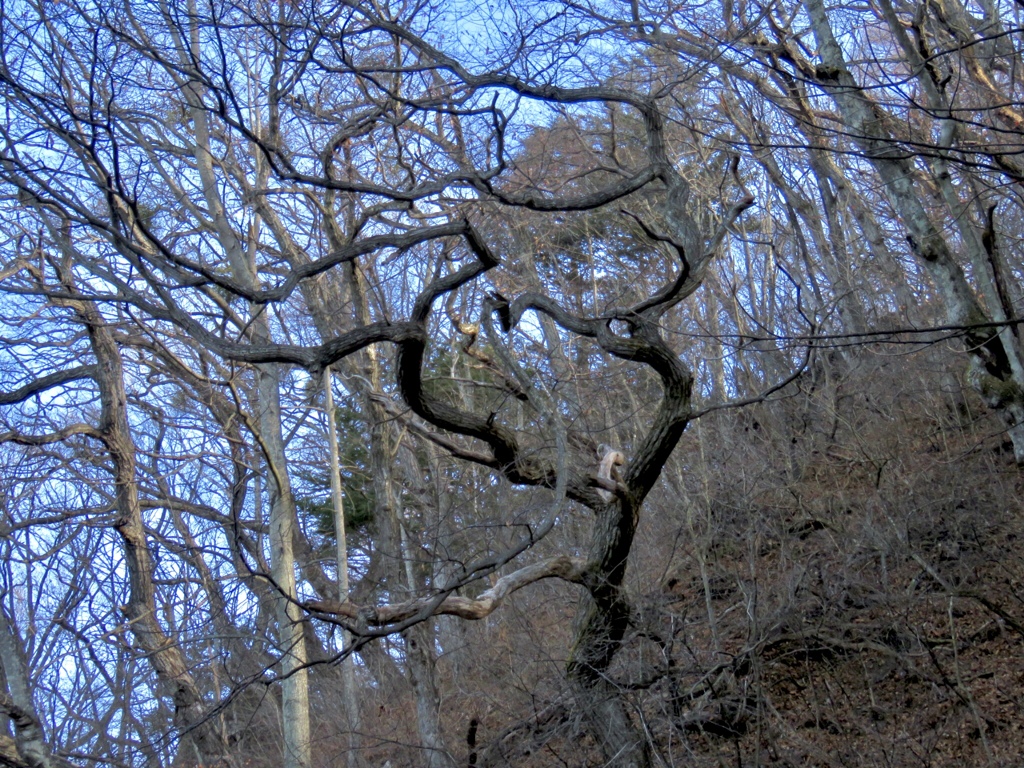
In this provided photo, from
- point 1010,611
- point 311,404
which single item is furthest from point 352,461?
point 1010,611

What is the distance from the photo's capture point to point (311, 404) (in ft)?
48.1

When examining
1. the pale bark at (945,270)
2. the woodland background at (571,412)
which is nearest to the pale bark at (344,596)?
the woodland background at (571,412)

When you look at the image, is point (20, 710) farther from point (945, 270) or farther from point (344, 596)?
point (945, 270)

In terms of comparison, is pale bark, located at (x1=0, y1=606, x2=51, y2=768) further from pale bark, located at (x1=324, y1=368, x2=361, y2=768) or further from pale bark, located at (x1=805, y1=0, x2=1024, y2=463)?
pale bark, located at (x1=805, y1=0, x2=1024, y2=463)

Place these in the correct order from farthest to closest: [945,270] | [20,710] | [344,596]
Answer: [344,596] < [945,270] < [20,710]

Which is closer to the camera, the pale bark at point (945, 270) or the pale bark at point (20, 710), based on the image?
the pale bark at point (20, 710)

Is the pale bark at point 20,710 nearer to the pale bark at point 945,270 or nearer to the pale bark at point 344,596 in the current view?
the pale bark at point 344,596

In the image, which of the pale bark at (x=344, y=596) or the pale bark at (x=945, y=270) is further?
the pale bark at (x=344, y=596)

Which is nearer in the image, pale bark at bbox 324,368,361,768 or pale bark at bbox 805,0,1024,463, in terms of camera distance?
pale bark at bbox 805,0,1024,463

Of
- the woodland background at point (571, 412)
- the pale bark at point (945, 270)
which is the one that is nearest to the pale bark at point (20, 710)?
the woodland background at point (571, 412)

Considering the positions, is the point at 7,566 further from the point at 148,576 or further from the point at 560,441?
the point at 560,441

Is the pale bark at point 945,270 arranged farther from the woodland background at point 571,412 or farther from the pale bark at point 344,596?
the pale bark at point 344,596

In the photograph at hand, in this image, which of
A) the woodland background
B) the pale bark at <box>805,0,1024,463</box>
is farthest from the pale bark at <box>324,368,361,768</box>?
the pale bark at <box>805,0,1024,463</box>

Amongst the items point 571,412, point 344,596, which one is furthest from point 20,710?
point 571,412
